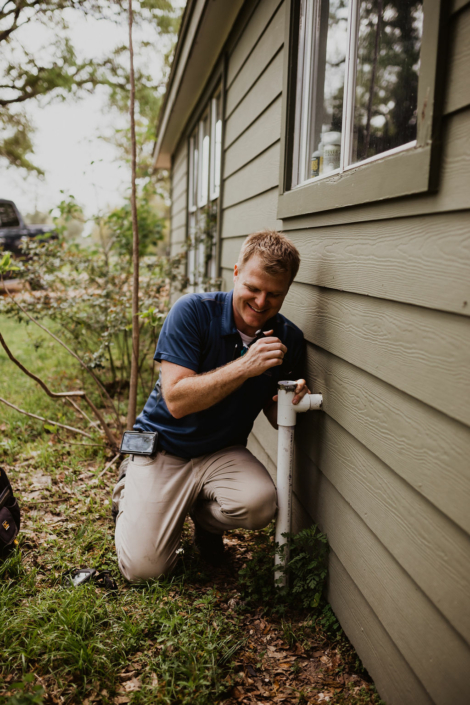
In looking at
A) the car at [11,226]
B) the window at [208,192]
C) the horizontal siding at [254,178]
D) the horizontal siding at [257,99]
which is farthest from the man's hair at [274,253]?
the car at [11,226]

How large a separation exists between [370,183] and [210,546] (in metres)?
1.89

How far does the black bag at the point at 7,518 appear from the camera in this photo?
2461 mm

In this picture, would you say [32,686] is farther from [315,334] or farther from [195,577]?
[315,334]

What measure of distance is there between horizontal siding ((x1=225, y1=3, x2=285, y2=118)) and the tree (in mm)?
13081

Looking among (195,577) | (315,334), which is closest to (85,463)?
(195,577)

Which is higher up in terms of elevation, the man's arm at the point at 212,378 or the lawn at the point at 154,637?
the man's arm at the point at 212,378

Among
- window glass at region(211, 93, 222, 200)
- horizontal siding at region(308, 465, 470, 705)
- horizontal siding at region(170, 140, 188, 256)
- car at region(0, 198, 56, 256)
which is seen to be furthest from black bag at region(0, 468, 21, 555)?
car at region(0, 198, 56, 256)

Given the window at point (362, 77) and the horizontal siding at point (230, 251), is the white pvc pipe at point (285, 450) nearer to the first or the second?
the window at point (362, 77)

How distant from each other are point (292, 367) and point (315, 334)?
9.7 inches

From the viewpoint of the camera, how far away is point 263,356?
2.12 m

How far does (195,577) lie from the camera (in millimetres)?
2516

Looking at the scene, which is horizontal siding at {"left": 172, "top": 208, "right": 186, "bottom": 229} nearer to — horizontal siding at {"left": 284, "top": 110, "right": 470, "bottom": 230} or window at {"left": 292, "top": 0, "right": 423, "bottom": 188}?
window at {"left": 292, "top": 0, "right": 423, "bottom": 188}

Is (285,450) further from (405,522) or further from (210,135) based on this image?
(210,135)

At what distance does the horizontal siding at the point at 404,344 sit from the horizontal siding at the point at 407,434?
0.04 meters
